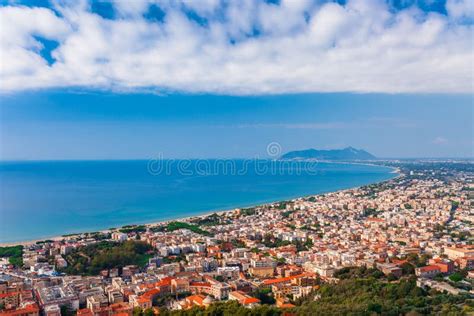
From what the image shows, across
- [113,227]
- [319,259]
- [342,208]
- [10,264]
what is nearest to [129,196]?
[113,227]

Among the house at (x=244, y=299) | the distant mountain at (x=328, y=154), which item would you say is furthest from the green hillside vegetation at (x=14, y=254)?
the distant mountain at (x=328, y=154)

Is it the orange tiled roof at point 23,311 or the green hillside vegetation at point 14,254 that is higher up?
the orange tiled roof at point 23,311

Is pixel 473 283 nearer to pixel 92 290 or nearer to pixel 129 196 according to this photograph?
pixel 92 290

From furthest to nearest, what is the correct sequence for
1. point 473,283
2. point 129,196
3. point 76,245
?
point 129,196, point 76,245, point 473,283

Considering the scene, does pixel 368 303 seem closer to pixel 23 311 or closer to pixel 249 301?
pixel 249 301

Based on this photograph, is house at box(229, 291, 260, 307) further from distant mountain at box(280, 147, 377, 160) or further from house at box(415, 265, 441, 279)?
distant mountain at box(280, 147, 377, 160)

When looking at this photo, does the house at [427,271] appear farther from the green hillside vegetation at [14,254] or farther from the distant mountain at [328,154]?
the distant mountain at [328,154]

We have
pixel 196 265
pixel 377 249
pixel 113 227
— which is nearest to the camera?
pixel 196 265
